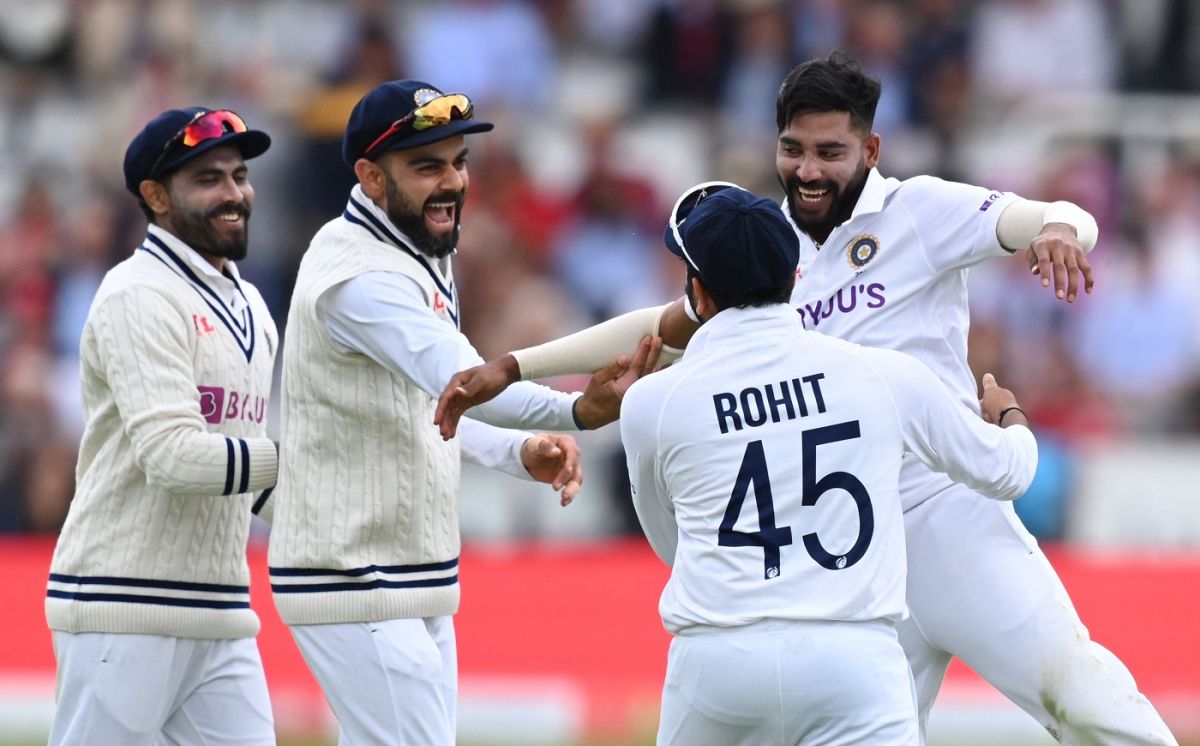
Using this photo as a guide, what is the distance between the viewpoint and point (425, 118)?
5.93m

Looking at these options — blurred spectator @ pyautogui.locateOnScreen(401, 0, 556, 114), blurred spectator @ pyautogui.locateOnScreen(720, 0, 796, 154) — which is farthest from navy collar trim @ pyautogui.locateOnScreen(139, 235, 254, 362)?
blurred spectator @ pyautogui.locateOnScreen(720, 0, 796, 154)

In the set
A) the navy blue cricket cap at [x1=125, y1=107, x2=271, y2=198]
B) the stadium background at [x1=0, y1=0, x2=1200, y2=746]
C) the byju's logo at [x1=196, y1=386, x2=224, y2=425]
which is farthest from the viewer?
the stadium background at [x1=0, y1=0, x2=1200, y2=746]

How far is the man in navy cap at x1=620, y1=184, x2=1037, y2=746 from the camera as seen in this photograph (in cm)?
495

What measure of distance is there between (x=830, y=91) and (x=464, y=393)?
1.43 metres

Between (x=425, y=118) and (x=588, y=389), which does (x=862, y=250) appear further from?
(x=425, y=118)

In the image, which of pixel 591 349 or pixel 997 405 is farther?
pixel 591 349

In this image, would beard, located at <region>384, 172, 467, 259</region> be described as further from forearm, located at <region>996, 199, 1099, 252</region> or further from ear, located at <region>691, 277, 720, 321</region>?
forearm, located at <region>996, 199, 1099, 252</region>

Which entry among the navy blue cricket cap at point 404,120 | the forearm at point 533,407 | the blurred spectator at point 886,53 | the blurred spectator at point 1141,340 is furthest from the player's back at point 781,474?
the blurred spectator at point 886,53

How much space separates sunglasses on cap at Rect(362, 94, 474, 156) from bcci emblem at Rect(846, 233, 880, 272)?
1.25m

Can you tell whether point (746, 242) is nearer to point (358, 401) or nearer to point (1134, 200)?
point (358, 401)

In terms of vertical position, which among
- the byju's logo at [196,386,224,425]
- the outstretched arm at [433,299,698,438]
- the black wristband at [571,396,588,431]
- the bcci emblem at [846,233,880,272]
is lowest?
the black wristband at [571,396,588,431]

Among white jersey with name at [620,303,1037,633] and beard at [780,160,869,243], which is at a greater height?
beard at [780,160,869,243]

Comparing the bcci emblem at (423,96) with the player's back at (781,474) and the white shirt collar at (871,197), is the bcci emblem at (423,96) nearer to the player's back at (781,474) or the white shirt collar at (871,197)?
the white shirt collar at (871,197)

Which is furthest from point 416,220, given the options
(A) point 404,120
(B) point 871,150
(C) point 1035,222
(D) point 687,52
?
(D) point 687,52
